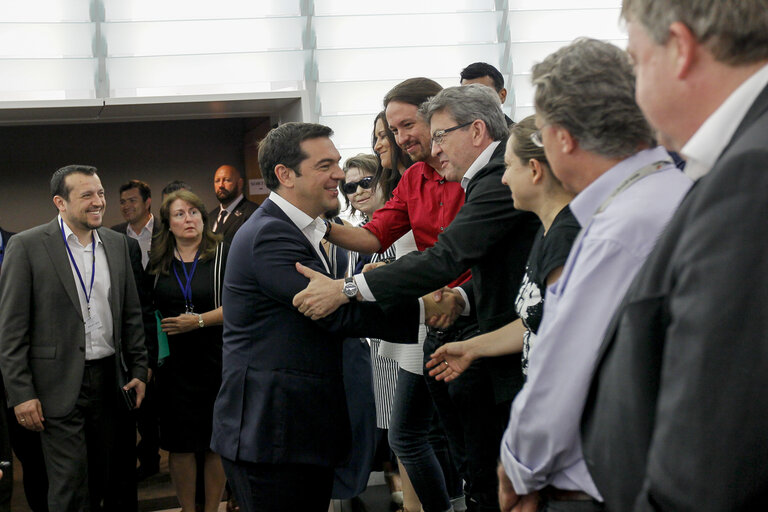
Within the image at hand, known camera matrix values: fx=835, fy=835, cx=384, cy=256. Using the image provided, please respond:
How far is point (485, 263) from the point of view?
8.54 ft

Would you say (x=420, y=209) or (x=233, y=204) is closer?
(x=420, y=209)

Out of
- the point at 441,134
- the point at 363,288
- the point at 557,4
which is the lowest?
the point at 363,288

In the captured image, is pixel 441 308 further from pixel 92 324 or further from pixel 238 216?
pixel 238 216

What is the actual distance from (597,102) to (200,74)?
3.79m

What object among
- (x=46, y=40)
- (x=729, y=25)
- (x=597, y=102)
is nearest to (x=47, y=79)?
(x=46, y=40)

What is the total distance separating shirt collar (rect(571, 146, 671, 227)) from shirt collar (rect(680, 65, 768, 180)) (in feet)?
1.50

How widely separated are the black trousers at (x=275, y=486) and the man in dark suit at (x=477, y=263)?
505 mm

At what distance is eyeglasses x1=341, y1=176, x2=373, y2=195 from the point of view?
15.7ft

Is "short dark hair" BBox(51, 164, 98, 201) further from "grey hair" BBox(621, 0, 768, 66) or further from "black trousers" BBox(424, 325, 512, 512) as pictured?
"grey hair" BBox(621, 0, 768, 66)

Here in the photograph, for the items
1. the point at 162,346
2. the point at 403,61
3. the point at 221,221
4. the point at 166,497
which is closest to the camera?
the point at 162,346

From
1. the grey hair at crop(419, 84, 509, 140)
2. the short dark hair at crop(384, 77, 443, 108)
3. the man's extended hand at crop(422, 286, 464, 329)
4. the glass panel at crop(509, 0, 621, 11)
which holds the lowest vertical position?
the man's extended hand at crop(422, 286, 464, 329)

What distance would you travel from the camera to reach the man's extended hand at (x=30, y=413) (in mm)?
3898

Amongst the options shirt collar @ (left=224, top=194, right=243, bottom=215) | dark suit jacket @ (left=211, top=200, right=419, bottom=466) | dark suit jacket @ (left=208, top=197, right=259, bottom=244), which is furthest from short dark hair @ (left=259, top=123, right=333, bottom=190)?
shirt collar @ (left=224, top=194, right=243, bottom=215)

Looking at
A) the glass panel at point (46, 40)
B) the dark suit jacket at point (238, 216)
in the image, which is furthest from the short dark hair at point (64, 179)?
the dark suit jacket at point (238, 216)
